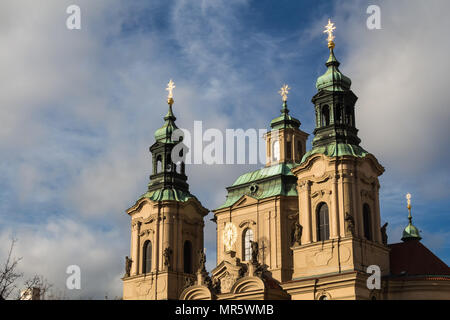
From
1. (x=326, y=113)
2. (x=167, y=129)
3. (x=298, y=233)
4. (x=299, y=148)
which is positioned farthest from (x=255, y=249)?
(x=167, y=129)

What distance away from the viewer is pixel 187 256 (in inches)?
2010

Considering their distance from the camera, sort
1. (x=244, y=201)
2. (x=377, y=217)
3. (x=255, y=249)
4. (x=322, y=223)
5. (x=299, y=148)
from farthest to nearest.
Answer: (x=299, y=148), (x=244, y=201), (x=255, y=249), (x=377, y=217), (x=322, y=223)

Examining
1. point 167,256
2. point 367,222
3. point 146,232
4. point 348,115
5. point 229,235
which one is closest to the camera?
point 367,222

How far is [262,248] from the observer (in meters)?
46.3

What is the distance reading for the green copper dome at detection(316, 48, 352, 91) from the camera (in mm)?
45031

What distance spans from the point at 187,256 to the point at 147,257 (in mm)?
2968

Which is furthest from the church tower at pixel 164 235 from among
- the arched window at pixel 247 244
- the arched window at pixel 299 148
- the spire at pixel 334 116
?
the spire at pixel 334 116

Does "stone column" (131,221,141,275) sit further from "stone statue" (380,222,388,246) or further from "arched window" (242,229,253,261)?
"stone statue" (380,222,388,246)

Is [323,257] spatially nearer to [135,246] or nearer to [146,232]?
[146,232]

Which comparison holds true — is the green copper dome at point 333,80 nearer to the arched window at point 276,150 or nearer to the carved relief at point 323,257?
the arched window at point 276,150

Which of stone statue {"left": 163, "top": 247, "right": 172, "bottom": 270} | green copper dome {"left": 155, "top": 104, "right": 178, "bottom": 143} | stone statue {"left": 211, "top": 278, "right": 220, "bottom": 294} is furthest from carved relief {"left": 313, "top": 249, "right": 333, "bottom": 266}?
green copper dome {"left": 155, "top": 104, "right": 178, "bottom": 143}

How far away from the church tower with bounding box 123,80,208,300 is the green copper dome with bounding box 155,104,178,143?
0.37 ft

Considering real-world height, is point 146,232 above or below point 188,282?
above
